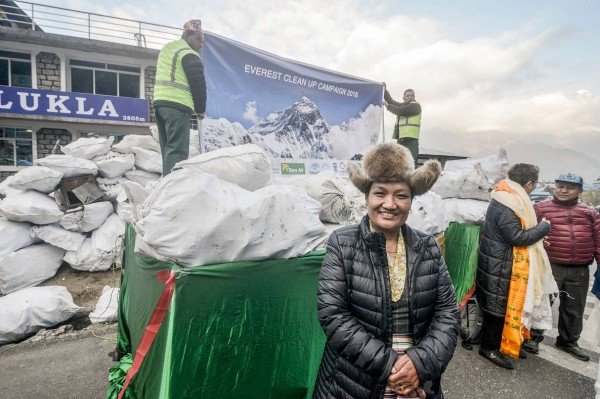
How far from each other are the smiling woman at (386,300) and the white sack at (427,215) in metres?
1.27

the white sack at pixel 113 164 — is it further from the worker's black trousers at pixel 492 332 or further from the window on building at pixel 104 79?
the window on building at pixel 104 79

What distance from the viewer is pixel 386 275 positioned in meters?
1.34

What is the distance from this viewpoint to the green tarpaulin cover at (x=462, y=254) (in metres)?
3.35

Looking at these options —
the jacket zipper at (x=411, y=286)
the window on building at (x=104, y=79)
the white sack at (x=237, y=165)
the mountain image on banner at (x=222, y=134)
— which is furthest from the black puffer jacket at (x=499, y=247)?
the window on building at (x=104, y=79)

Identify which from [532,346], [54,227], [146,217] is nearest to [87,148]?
[54,227]

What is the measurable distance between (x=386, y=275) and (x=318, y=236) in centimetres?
57

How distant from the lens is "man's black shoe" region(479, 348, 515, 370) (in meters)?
2.87

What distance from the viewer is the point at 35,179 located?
4.13 m

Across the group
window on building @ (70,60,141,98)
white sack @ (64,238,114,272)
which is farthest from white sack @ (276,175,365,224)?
window on building @ (70,60,141,98)

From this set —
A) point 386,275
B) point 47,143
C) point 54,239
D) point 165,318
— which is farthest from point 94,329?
point 47,143

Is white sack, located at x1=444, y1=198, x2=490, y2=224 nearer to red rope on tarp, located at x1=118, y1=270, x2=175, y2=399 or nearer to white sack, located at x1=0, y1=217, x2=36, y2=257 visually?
red rope on tarp, located at x1=118, y1=270, x2=175, y2=399

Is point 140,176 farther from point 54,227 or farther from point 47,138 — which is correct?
point 47,138

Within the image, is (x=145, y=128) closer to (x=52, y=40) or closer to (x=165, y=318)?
(x=52, y=40)

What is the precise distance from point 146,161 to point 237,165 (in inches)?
147
